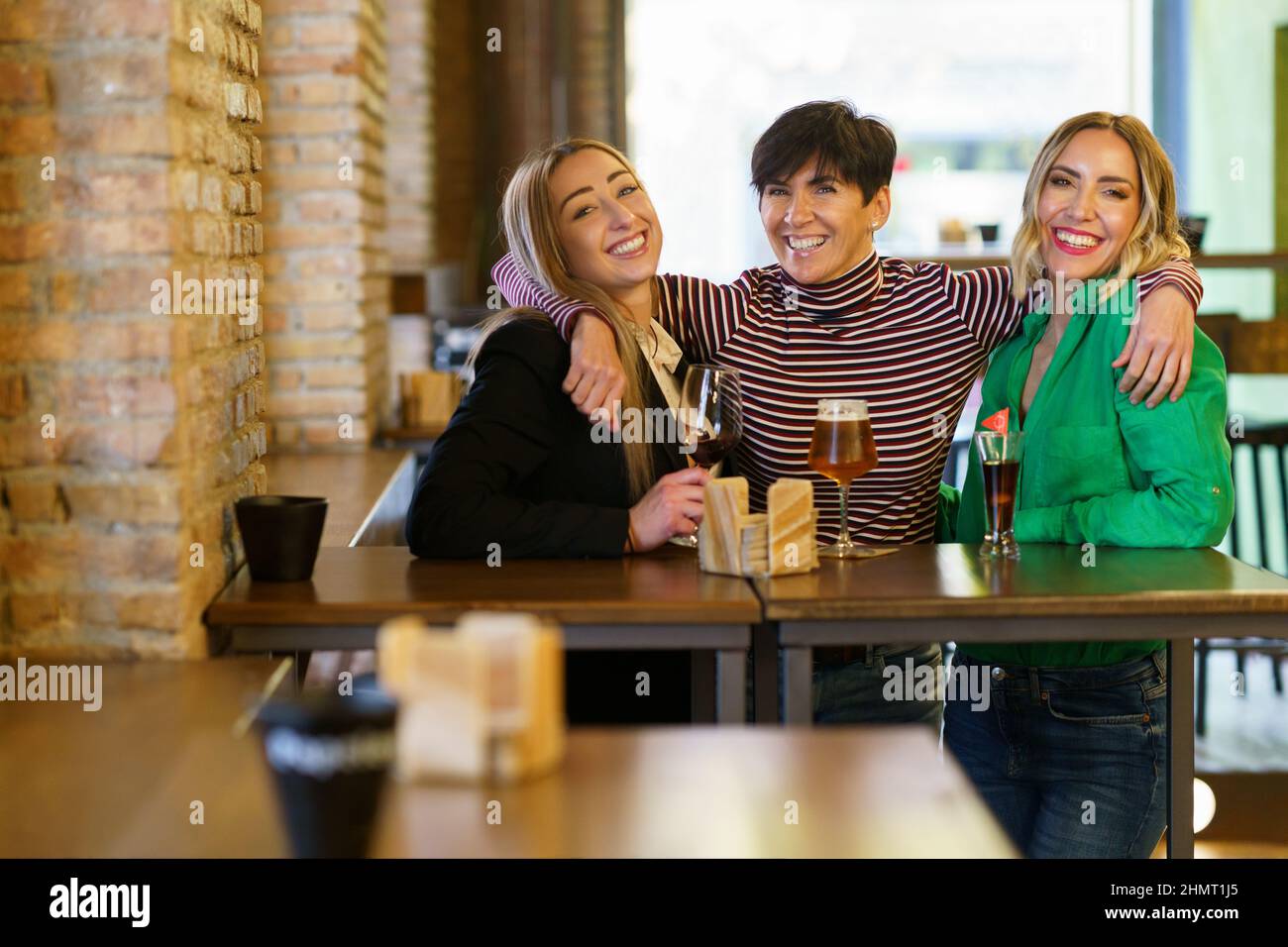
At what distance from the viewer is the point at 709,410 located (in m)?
2.04

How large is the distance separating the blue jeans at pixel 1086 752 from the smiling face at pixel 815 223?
69 cm

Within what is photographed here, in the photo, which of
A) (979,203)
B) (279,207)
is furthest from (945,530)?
(979,203)

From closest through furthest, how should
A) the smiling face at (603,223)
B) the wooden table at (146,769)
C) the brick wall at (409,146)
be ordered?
→ the wooden table at (146,769) → the smiling face at (603,223) → the brick wall at (409,146)

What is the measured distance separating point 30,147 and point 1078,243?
1.48 metres

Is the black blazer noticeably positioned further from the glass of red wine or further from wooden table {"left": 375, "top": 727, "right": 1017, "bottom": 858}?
wooden table {"left": 375, "top": 727, "right": 1017, "bottom": 858}

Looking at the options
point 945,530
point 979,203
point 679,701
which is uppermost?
point 979,203

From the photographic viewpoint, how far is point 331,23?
12.9 feet

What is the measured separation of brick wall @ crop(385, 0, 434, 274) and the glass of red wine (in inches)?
133

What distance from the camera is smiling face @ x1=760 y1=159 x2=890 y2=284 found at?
236 centimetres

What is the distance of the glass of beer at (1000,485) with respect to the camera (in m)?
2.05

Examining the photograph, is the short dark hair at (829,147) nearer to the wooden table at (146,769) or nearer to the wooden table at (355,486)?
the wooden table at (355,486)

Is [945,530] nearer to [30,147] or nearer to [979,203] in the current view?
[30,147]

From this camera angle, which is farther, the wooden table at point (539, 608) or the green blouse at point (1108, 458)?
the green blouse at point (1108, 458)

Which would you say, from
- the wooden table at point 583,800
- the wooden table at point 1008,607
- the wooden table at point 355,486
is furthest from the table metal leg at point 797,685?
the wooden table at point 355,486
